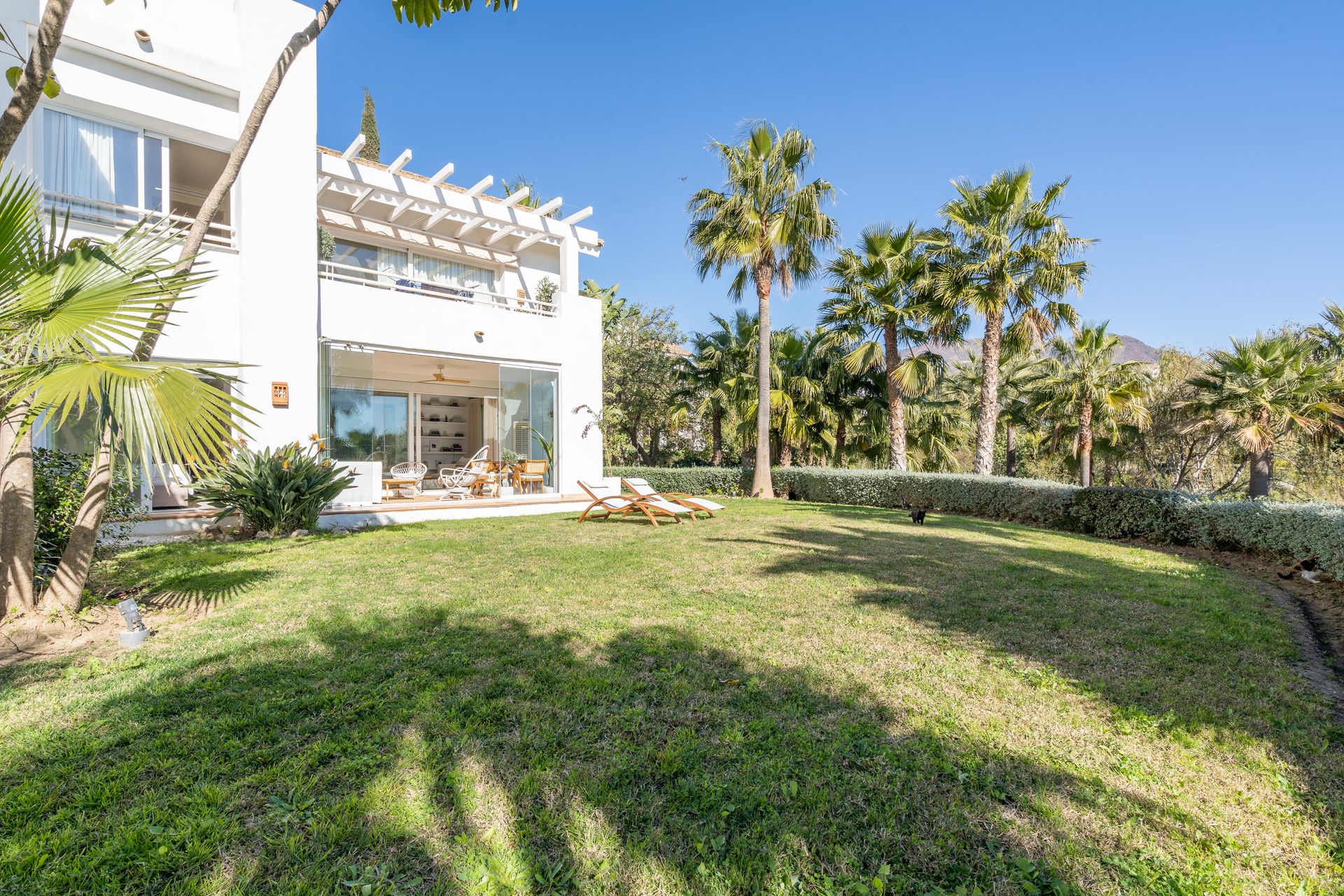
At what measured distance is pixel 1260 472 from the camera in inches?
549

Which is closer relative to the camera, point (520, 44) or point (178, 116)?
point (178, 116)

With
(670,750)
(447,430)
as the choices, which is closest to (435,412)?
(447,430)

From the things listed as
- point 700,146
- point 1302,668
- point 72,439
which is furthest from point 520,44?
point 1302,668

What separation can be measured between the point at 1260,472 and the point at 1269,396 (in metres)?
1.81

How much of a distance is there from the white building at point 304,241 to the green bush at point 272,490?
0.57 meters

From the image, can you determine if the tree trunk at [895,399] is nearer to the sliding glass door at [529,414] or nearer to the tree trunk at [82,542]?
the sliding glass door at [529,414]

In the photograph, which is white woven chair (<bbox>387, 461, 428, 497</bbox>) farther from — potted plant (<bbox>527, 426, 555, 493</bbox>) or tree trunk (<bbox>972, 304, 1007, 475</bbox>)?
tree trunk (<bbox>972, 304, 1007, 475</bbox>)

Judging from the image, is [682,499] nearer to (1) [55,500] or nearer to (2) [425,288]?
(2) [425,288]

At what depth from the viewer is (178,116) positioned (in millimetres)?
9508

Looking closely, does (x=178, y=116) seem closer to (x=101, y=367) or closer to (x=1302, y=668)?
(x=101, y=367)

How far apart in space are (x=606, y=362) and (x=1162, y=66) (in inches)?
658

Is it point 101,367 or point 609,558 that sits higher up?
point 101,367

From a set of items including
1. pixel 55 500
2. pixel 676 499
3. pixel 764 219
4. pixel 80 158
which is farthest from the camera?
pixel 764 219

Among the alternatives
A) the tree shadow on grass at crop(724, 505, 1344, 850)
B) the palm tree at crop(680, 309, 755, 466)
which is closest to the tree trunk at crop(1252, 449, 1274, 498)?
the tree shadow on grass at crop(724, 505, 1344, 850)
